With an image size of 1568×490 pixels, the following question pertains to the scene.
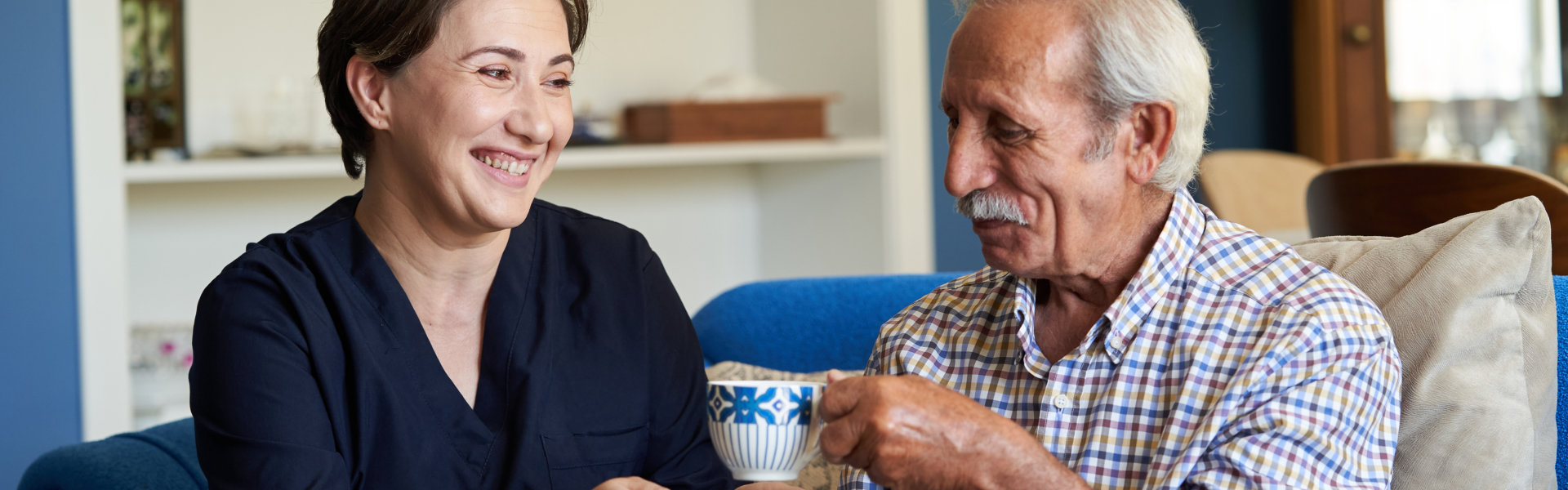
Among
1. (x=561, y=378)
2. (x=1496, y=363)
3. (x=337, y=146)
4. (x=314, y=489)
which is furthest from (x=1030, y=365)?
(x=337, y=146)

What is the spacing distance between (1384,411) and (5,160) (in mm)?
2370

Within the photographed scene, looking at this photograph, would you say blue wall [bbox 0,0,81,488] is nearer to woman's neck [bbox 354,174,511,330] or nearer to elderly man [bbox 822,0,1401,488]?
woman's neck [bbox 354,174,511,330]

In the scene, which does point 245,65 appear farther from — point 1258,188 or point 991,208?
point 1258,188

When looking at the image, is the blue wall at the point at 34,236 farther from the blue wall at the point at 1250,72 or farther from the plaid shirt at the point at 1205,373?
the blue wall at the point at 1250,72

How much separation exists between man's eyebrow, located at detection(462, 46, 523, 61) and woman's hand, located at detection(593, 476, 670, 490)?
1.45 ft

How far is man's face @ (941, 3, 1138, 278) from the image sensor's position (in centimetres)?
115

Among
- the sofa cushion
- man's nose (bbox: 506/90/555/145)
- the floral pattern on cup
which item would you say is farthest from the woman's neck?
the sofa cushion

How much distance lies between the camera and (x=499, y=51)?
4.64 feet

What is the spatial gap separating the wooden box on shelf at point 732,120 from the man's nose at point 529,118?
5.40 ft

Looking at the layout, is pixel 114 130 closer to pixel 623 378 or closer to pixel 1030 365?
pixel 623 378

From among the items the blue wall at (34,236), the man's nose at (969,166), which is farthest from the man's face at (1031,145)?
the blue wall at (34,236)

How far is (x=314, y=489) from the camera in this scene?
4.16 ft

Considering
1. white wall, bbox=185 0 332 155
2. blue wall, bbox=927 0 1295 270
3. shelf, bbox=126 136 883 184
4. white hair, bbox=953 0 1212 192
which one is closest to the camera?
white hair, bbox=953 0 1212 192

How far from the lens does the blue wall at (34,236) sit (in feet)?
8.23
